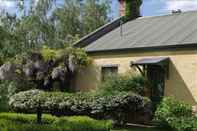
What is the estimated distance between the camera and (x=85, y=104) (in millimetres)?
22109

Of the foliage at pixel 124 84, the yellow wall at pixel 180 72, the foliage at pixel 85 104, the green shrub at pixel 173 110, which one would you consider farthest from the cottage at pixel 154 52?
the foliage at pixel 85 104

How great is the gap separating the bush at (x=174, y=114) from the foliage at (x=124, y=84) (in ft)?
5.32

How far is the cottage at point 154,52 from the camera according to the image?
22.7m

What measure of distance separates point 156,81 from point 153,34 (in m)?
3.00

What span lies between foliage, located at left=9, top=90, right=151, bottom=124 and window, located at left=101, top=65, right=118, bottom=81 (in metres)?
3.82

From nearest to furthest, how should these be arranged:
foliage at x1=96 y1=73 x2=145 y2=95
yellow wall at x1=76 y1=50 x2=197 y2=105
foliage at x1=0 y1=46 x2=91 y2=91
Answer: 1. yellow wall at x1=76 y1=50 x2=197 y2=105
2. foliage at x1=96 y1=73 x2=145 y2=95
3. foliage at x1=0 y1=46 x2=91 y2=91

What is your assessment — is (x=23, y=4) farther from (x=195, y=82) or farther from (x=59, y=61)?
(x=195, y=82)

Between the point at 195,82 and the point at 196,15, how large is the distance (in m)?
5.76

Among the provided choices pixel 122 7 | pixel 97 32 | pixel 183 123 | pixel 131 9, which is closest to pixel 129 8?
pixel 131 9

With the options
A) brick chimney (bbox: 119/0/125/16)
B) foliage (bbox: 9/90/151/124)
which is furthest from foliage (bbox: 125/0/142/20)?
foliage (bbox: 9/90/151/124)

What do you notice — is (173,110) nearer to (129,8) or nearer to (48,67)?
(48,67)

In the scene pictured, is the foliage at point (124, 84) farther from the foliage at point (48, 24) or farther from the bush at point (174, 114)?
the foliage at point (48, 24)

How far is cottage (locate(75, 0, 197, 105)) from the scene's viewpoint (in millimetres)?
Answer: 22688

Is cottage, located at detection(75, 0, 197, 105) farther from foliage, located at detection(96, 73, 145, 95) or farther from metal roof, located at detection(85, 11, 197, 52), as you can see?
foliage, located at detection(96, 73, 145, 95)
